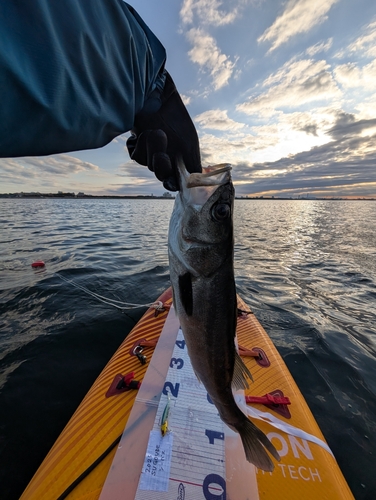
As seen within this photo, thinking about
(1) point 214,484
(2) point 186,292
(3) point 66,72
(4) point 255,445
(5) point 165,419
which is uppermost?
(3) point 66,72

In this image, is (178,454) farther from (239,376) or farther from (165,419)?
(239,376)

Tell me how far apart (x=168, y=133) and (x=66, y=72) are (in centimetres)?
148

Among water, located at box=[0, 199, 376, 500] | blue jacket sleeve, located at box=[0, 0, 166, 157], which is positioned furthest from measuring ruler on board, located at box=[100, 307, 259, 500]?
blue jacket sleeve, located at box=[0, 0, 166, 157]

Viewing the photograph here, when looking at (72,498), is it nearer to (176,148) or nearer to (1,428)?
(1,428)

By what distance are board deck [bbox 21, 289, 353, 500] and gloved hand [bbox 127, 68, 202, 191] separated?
2638 mm

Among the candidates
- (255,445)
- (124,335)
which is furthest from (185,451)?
(124,335)

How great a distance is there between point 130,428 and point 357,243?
2204cm

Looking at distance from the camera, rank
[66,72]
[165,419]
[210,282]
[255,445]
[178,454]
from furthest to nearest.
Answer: [165,419], [178,454], [255,445], [210,282], [66,72]

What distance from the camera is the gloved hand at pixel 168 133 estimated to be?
2199mm

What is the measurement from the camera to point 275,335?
247 inches

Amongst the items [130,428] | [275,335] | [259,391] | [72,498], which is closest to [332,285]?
[275,335]

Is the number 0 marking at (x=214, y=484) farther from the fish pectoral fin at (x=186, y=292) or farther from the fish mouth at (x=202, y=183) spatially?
the fish mouth at (x=202, y=183)

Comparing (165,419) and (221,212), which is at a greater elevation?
(221,212)

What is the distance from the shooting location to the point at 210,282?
189cm
